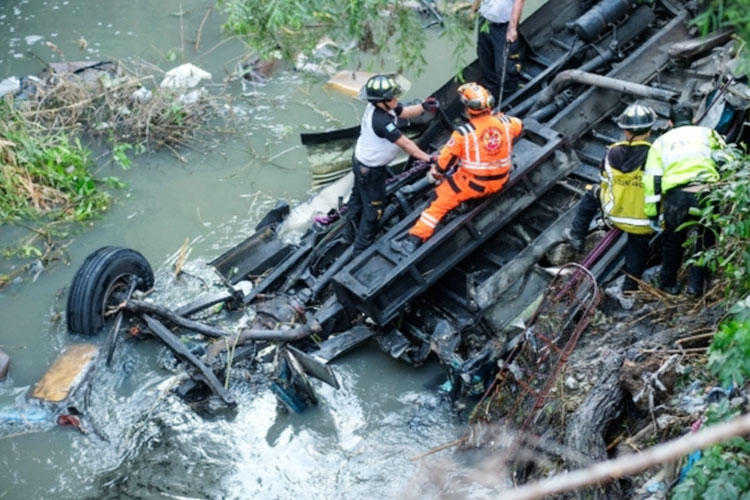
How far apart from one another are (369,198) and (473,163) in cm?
114

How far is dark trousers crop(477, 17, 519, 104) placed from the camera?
26.7ft

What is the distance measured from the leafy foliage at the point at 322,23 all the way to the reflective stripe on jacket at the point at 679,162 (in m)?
1.59

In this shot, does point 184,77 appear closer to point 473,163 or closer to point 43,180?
point 43,180

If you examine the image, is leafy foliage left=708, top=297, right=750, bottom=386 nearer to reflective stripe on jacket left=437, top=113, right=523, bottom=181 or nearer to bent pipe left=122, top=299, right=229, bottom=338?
reflective stripe on jacket left=437, top=113, right=523, bottom=181

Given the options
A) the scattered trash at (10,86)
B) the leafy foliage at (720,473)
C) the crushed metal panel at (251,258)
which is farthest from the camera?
the scattered trash at (10,86)

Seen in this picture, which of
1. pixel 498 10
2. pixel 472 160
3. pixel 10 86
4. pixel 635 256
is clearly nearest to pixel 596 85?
pixel 498 10

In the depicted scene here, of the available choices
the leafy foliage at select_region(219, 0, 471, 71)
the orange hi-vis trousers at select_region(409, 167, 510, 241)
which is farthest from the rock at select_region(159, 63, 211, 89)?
the leafy foliage at select_region(219, 0, 471, 71)

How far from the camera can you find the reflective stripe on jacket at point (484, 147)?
646 cm

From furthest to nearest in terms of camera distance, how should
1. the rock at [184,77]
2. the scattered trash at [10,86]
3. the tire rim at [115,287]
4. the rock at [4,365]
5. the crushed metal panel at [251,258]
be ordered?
the rock at [184,77]
the scattered trash at [10,86]
the crushed metal panel at [251,258]
the tire rim at [115,287]
the rock at [4,365]

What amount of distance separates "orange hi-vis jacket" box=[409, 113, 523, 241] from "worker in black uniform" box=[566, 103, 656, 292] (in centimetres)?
88

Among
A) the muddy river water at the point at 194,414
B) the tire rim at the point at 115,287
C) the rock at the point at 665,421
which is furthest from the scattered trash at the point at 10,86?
the rock at the point at 665,421

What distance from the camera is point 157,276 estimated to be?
8.51 m

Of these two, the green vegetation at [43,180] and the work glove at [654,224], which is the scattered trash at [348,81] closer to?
the green vegetation at [43,180]

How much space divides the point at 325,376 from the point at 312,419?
0.53 metres
